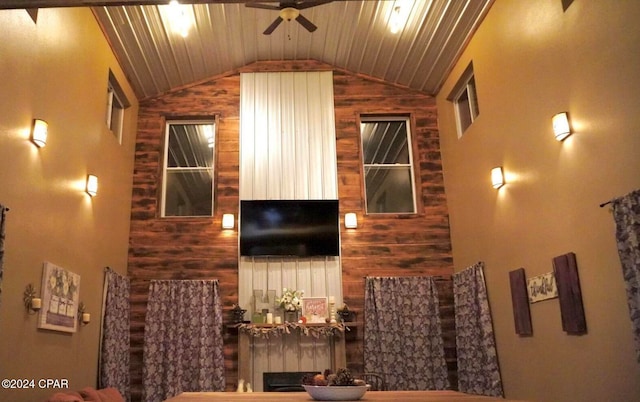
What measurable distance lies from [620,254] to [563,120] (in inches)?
49.4

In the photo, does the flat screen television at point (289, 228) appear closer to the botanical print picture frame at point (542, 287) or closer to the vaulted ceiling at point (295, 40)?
the vaulted ceiling at point (295, 40)

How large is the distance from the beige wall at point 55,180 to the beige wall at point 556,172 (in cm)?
438

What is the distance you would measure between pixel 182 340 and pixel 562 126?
196 inches

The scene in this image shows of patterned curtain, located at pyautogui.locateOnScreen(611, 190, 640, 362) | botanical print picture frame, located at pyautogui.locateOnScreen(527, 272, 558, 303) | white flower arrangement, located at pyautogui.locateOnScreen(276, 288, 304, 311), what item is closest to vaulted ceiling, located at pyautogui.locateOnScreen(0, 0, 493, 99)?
botanical print picture frame, located at pyautogui.locateOnScreen(527, 272, 558, 303)

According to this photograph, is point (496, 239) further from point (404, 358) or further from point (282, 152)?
point (282, 152)

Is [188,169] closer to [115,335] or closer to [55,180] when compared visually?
[115,335]

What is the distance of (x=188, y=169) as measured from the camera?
293 inches

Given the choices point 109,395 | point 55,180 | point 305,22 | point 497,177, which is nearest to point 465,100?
point 497,177

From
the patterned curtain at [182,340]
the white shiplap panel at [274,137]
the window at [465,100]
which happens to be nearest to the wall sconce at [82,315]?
the patterned curtain at [182,340]

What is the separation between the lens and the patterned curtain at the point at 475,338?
18.3ft

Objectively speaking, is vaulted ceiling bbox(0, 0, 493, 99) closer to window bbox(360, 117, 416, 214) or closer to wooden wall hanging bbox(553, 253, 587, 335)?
window bbox(360, 117, 416, 214)

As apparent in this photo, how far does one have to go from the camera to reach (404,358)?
255 inches

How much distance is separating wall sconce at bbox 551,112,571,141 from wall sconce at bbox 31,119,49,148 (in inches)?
168

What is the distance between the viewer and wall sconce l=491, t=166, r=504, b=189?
5.39 m
